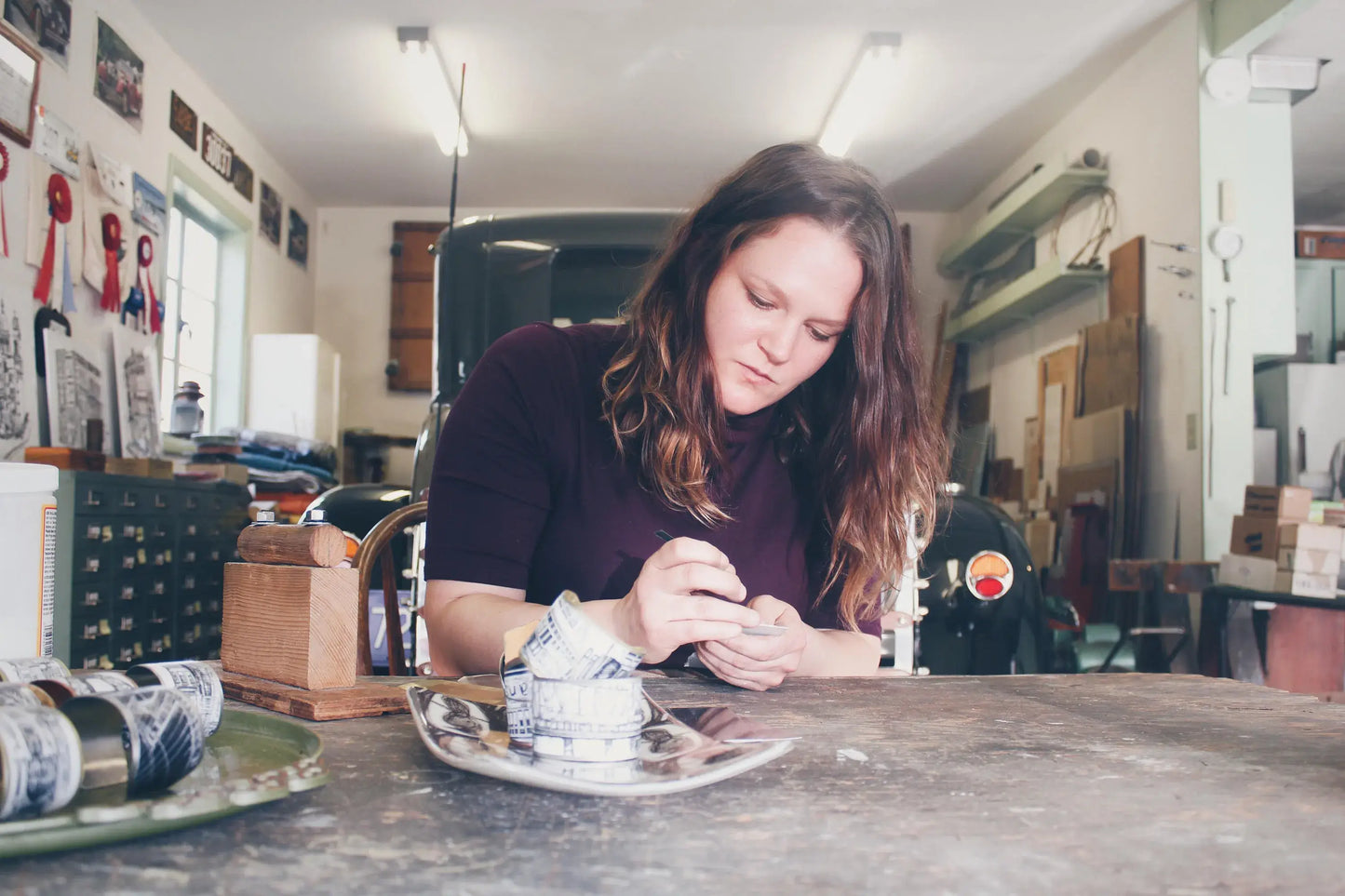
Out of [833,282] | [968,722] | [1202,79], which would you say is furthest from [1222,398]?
[968,722]

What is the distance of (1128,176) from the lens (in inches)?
195

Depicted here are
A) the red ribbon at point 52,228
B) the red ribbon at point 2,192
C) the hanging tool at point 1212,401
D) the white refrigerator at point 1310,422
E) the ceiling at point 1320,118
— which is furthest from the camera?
the white refrigerator at point 1310,422

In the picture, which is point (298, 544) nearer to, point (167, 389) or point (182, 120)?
point (167, 389)

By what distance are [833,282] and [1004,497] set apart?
5.46 m

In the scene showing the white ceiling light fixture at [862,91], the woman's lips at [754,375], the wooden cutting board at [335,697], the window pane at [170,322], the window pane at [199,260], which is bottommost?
the wooden cutting board at [335,697]

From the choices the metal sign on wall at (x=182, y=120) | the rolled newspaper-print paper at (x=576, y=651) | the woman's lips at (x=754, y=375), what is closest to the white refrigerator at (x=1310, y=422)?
the woman's lips at (x=754, y=375)

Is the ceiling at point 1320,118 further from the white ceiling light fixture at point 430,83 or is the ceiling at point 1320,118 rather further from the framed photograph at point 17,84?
the framed photograph at point 17,84

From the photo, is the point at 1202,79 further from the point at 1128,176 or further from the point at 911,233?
the point at 911,233

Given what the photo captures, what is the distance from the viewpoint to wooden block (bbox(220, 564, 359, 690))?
0.89 m

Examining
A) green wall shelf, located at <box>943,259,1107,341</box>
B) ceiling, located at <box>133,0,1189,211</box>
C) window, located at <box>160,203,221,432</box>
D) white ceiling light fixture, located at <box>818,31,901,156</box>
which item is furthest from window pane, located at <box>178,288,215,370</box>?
green wall shelf, located at <box>943,259,1107,341</box>

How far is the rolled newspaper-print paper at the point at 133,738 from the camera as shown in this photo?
0.52 m

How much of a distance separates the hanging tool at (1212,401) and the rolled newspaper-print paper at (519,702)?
13.2ft

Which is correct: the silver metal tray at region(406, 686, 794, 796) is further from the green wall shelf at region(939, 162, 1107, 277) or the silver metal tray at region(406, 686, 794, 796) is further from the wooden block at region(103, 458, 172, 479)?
the green wall shelf at region(939, 162, 1107, 277)

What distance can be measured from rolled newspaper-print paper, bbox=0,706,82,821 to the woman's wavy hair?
0.89m
